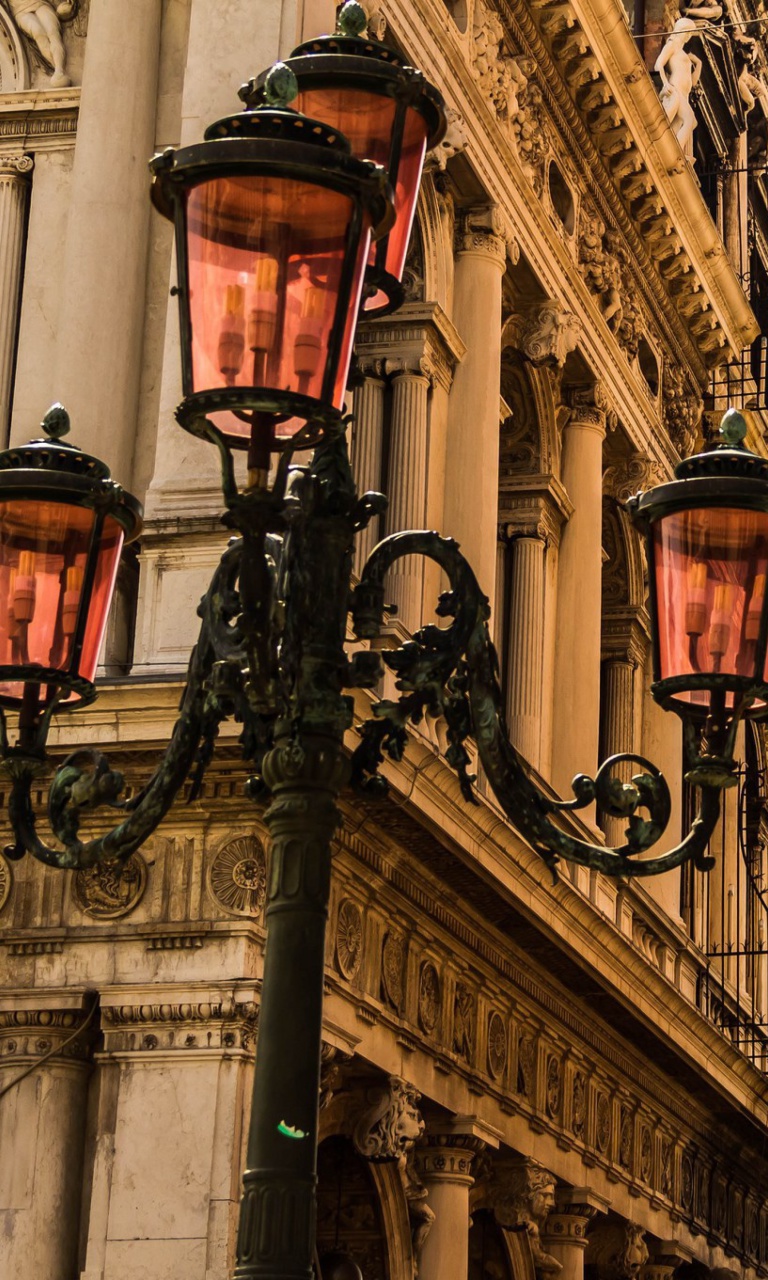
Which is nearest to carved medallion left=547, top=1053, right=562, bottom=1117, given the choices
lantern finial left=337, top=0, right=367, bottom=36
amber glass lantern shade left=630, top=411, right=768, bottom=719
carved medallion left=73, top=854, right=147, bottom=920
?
carved medallion left=73, top=854, right=147, bottom=920

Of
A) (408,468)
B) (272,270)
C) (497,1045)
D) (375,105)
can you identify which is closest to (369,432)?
(408,468)

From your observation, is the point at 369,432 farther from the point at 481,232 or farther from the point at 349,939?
the point at 349,939

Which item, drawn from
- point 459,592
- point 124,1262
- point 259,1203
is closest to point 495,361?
point 124,1262

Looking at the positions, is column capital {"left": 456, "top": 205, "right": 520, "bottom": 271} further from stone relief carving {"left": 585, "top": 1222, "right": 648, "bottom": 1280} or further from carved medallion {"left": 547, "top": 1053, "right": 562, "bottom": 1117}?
stone relief carving {"left": 585, "top": 1222, "right": 648, "bottom": 1280}

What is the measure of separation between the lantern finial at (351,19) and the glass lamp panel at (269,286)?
184cm

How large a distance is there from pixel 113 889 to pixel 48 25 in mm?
6604

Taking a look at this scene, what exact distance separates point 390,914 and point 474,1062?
2.60m

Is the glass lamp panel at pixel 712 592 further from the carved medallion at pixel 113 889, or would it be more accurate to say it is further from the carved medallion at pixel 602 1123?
the carved medallion at pixel 602 1123

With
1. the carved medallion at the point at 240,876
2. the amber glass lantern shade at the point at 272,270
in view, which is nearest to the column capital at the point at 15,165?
the carved medallion at the point at 240,876

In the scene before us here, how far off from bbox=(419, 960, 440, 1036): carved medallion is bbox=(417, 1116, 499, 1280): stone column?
1.00 metres

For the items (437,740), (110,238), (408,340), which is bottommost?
(437,740)

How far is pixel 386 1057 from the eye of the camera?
58.4 ft

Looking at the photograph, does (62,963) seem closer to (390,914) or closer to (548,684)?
(390,914)

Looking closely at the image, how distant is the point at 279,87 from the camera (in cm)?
793
